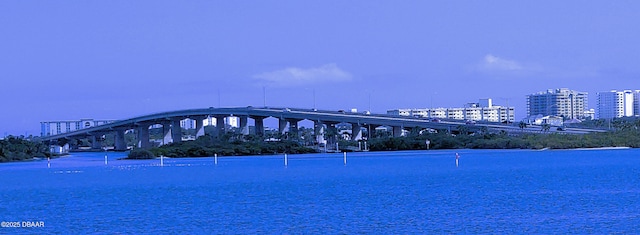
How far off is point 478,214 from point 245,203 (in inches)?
369

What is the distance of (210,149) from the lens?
105188 millimetres

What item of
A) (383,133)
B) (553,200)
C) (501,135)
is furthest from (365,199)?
(383,133)

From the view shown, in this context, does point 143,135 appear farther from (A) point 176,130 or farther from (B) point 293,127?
(B) point 293,127

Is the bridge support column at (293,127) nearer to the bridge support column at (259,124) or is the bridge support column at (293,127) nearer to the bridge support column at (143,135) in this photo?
the bridge support column at (259,124)

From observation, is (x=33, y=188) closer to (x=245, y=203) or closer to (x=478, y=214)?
(x=245, y=203)

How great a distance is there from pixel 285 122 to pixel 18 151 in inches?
1233

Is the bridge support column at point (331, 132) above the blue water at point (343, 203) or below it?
above

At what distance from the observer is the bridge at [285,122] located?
10888 centimetres

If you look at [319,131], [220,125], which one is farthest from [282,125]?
[220,125]

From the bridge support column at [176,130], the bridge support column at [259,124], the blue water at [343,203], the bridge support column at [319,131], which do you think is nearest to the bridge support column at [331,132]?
the bridge support column at [319,131]

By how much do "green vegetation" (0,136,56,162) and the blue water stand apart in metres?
42.4

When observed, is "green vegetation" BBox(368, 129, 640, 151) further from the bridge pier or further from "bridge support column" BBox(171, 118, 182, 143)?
"bridge support column" BBox(171, 118, 182, 143)

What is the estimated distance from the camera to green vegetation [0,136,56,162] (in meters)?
95.2

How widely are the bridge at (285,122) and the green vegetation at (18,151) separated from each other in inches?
812
